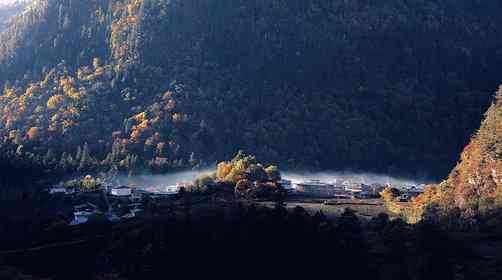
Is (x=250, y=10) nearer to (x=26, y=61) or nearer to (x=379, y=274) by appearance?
(x=26, y=61)

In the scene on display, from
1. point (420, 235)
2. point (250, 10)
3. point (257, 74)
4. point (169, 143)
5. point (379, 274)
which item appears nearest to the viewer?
point (379, 274)

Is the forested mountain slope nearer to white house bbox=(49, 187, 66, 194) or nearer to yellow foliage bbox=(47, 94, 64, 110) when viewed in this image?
yellow foliage bbox=(47, 94, 64, 110)

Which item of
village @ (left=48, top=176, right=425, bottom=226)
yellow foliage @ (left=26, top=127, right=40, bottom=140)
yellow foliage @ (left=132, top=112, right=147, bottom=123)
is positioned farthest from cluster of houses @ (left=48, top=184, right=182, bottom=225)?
yellow foliage @ (left=132, top=112, right=147, bottom=123)

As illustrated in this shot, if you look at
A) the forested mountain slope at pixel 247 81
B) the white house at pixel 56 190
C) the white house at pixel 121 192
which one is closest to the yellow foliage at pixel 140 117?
the forested mountain slope at pixel 247 81

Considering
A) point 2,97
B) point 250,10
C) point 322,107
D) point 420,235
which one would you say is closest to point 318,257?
point 420,235

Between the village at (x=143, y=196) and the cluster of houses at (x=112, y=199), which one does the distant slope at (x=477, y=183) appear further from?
the cluster of houses at (x=112, y=199)
